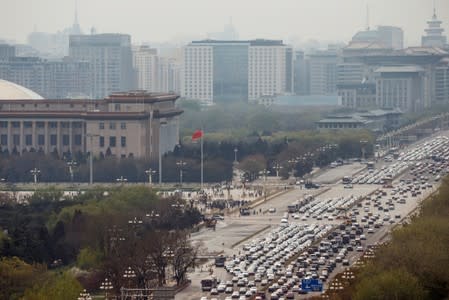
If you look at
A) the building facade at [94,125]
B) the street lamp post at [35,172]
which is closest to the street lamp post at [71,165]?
the street lamp post at [35,172]

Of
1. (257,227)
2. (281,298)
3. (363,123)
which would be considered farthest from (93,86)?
(281,298)

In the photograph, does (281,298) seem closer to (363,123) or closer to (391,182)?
(391,182)

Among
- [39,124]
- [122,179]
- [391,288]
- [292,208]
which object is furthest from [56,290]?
[39,124]

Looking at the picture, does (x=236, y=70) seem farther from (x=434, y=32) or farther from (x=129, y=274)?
(x=129, y=274)

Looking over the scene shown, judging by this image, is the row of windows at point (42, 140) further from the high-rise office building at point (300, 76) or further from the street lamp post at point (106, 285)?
the high-rise office building at point (300, 76)

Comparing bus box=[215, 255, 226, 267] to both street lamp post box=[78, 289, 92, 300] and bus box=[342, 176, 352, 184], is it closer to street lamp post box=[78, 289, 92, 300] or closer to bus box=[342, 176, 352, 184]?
street lamp post box=[78, 289, 92, 300]

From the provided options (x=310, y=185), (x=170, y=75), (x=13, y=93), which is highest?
(x=13, y=93)
